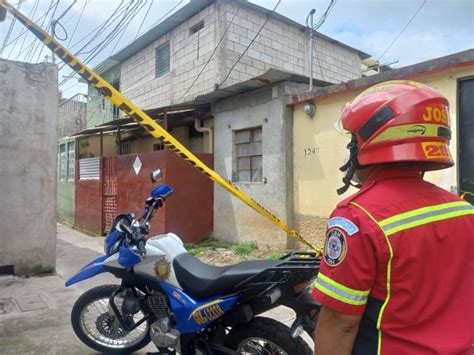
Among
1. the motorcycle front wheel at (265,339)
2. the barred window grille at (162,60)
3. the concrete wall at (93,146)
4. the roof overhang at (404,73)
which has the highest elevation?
the barred window grille at (162,60)

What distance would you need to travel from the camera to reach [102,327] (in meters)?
3.12

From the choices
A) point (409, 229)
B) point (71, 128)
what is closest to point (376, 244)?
point (409, 229)

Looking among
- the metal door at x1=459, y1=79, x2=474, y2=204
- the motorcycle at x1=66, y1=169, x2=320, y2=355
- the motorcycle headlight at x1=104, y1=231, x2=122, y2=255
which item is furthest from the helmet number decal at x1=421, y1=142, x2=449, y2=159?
the metal door at x1=459, y1=79, x2=474, y2=204

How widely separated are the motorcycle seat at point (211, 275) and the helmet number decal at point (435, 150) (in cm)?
137

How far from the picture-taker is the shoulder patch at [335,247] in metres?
1.04

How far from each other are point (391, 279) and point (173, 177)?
7171 mm

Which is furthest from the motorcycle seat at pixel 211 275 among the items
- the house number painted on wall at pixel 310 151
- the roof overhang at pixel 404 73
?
the house number painted on wall at pixel 310 151

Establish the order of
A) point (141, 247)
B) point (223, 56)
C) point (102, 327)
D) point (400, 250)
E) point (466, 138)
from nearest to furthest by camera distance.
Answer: point (400, 250)
point (141, 247)
point (102, 327)
point (466, 138)
point (223, 56)

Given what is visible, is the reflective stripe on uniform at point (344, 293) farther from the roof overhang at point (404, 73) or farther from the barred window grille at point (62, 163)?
the barred window grille at point (62, 163)

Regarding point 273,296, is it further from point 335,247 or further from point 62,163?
point 62,163

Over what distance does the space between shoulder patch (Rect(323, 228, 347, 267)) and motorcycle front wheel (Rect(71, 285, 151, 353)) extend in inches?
94.3

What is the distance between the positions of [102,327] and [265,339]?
1.49 meters

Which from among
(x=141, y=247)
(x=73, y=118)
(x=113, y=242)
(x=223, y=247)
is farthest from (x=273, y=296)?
(x=73, y=118)

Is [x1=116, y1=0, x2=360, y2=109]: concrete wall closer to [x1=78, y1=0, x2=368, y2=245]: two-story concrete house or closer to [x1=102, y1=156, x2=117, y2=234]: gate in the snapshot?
[x1=78, y1=0, x2=368, y2=245]: two-story concrete house
